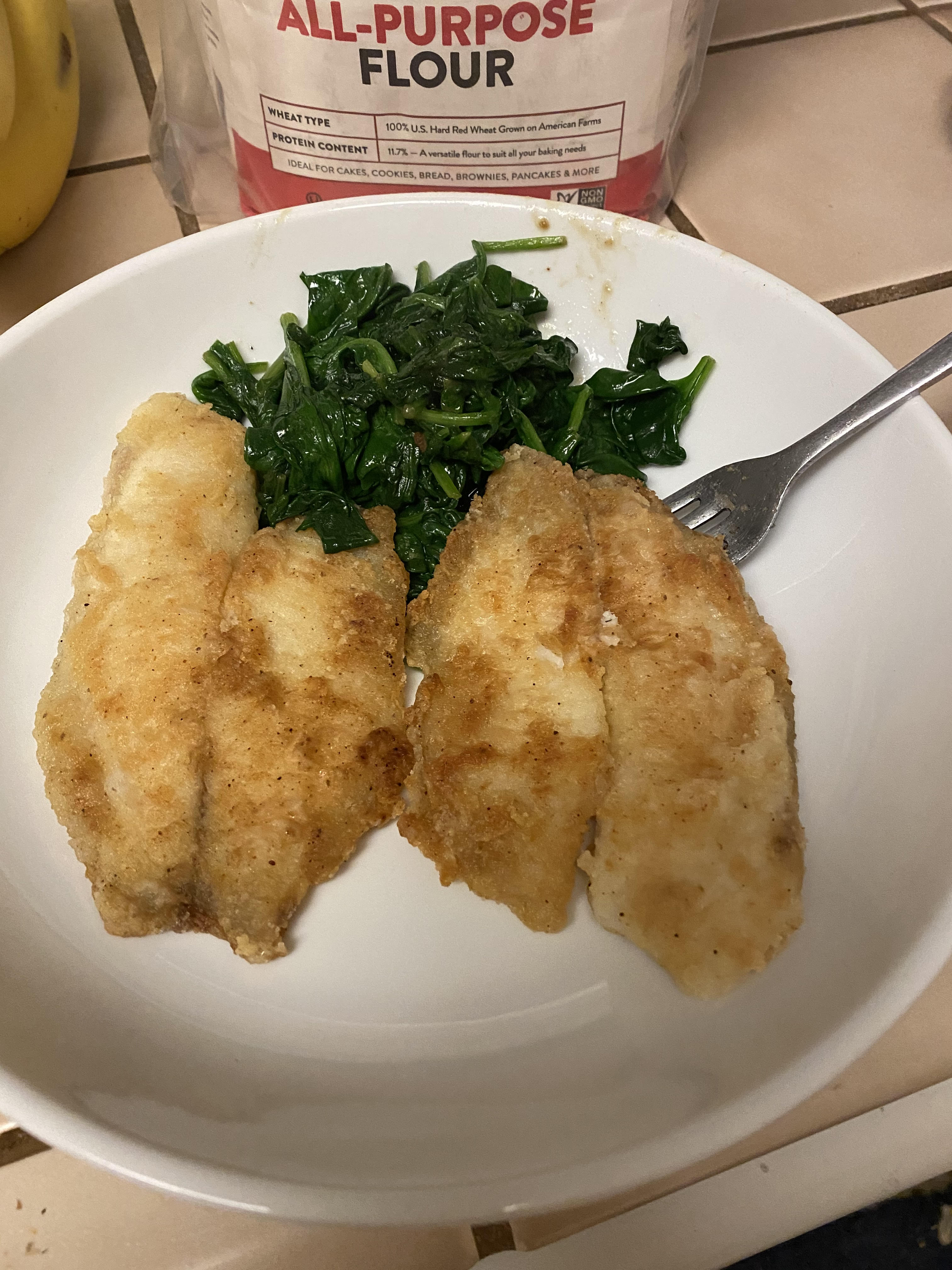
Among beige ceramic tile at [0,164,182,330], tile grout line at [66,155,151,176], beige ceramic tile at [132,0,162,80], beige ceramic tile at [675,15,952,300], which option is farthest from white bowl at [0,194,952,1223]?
beige ceramic tile at [132,0,162,80]

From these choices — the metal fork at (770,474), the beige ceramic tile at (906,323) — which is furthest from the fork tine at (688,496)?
the beige ceramic tile at (906,323)

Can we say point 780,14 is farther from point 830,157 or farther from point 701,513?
point 701,513

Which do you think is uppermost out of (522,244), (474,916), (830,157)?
(522,244)

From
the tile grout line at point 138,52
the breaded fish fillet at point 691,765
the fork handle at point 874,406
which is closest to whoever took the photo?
the breaded fish fillet at point 691,765

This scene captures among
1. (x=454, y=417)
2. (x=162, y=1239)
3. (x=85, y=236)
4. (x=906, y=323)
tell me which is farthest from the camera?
(x=85, y=236)

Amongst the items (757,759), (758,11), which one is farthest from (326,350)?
(758,11)

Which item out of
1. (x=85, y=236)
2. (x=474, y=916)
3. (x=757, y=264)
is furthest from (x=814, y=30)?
(x=474, y=916)

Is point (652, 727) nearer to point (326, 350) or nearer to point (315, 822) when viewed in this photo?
point (315, 822)

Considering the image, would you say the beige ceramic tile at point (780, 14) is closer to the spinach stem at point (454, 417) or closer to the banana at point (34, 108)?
the spinach stem at point (454, 417)

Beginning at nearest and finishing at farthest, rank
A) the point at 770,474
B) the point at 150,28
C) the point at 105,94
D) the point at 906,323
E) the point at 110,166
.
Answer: the point at 770,474
the point at 906,323
the point at 110,166
the point at 105,94
the point at 150,28
